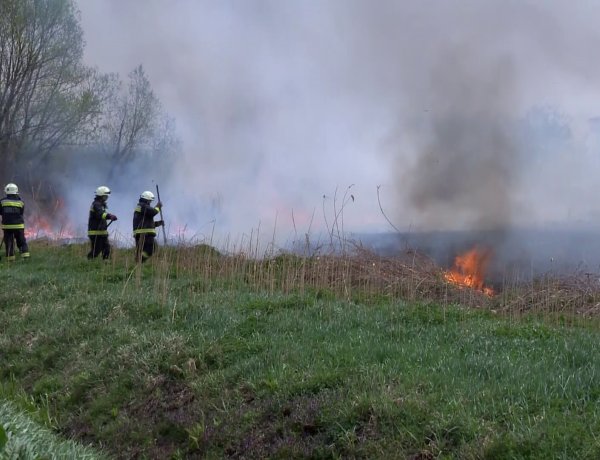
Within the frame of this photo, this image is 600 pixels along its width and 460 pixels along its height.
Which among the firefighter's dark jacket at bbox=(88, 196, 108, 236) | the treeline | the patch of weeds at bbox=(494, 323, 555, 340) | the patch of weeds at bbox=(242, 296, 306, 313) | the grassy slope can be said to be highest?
the treeline

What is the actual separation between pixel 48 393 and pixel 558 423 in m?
5.08

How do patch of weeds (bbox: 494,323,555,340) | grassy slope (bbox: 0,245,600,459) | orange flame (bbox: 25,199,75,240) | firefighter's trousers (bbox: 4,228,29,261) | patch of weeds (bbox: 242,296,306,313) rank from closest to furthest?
grassy slope (bbox: 0,245,600,459) < patch of weeds (bbox: 494,323,555,340) < patch of weeds (bbox: 242,296,306,313) < firefighter's trousers (bbox: 4,228,29,261) < orange flame (bbox: 25,199,75,240)

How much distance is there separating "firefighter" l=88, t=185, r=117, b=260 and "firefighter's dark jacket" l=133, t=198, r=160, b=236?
0.71 metres

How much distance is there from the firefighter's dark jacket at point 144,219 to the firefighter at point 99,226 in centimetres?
71

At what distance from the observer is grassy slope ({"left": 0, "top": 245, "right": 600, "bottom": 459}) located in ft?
13.6

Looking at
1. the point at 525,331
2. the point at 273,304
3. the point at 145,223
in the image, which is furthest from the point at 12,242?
the point at 525,331

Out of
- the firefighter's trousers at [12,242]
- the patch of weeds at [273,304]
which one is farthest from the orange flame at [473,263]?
the firefighter's trousers at [12,242]

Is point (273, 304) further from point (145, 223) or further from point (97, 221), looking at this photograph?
point (97, 221)

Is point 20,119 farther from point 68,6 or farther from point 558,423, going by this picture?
point 558,423

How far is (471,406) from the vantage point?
430 cm

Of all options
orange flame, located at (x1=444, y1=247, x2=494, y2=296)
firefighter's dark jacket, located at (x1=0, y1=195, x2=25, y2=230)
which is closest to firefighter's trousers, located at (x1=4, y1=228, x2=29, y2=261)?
firefighter's dark jacket, located at (x1=0, y1=195, x2=25, y2=230)

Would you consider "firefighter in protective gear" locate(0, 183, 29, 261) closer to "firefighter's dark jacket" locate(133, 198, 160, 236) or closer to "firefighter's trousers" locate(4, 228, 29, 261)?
"firefighter's trousers" locate(4, 228, 29, 261)

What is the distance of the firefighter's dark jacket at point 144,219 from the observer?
1411cm

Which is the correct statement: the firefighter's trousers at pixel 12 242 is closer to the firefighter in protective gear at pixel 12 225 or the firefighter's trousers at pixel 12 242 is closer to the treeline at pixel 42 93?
the firefighter in protective gear at pixel 12 225
